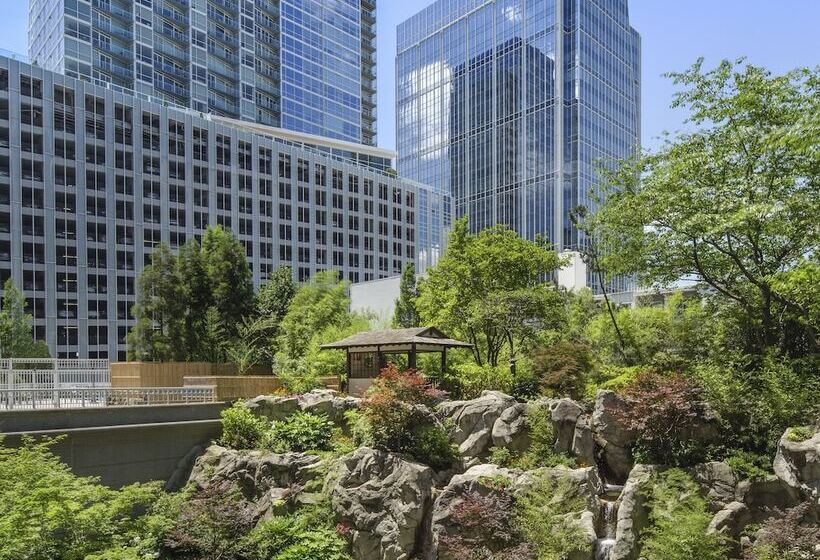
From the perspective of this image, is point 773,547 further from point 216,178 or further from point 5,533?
point 216,178

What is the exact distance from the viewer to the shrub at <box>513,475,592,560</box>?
51.3ft

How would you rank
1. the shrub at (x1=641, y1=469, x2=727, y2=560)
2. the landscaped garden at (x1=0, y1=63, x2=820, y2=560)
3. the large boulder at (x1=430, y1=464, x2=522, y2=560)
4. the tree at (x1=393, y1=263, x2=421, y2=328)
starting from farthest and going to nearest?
1. the tree at (x1=393, y1=263, x2=421, y2=328)
2. the large boulder at (x1=430, y1=464, x2=522, y2=560)
3. the landscaped garden at (x1=0, y1=63, x2=820, y2=560)
4. the shrub at (x1=641, y1=469, x2=727, y2=560)

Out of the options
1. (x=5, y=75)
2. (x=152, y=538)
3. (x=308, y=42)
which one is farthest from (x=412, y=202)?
(x=152, y=538)

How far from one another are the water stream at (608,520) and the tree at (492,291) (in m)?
9.25

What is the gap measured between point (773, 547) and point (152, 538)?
15.4 metres

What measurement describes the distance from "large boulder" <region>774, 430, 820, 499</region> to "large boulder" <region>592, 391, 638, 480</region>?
13.0ft

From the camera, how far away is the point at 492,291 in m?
28.4

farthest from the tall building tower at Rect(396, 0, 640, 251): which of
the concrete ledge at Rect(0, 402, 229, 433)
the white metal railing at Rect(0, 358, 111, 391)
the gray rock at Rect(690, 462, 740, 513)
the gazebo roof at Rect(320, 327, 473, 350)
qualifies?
the gray rock at Rect(690, 462, 740, 513)

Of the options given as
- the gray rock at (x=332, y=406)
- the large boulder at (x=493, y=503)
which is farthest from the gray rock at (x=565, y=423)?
the gray rock at (x=332, y=406)

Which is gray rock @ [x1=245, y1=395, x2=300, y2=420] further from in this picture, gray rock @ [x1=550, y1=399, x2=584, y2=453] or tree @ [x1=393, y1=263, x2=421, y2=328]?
tree @ [x1=393, y1=263, x2=421, y2=328]

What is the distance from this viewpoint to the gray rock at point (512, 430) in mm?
19797

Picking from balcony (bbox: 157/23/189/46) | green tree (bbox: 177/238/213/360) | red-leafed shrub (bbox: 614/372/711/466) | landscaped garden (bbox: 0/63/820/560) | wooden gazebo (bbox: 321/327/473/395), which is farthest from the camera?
balcony (bbox: 157/23/189/46)

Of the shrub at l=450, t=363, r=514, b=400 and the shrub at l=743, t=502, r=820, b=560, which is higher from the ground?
the shrub at l=450, t=363, r=514, b=400

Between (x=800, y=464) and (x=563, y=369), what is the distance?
25.9ft
